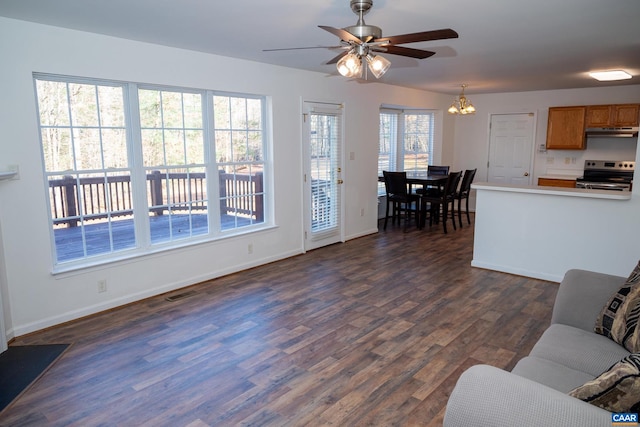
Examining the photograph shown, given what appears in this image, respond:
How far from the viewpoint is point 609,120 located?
672 centimetres

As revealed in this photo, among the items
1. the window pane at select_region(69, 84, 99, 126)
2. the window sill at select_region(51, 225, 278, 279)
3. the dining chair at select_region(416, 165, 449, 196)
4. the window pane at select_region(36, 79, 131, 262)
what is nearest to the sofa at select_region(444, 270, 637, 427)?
the window sill at select_region(51, 225, 278, 279)

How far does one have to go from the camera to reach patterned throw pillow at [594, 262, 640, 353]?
6.78ft

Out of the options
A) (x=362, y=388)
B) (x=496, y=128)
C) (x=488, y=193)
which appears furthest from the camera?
(x=496, y=128)

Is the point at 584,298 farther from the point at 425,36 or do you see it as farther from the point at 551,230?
the point at 551,230

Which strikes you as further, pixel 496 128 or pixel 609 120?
pixel 496 128

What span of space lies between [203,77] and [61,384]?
3056 mm

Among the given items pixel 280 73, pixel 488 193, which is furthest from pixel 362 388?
pixel 280 73

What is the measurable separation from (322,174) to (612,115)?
493 centimetres

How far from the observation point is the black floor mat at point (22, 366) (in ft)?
8.41

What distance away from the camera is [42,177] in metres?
3.32

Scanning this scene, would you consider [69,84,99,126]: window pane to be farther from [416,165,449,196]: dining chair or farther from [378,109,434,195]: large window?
[378,109,434,195]: large window

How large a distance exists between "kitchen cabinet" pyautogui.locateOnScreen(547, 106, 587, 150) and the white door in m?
0.46

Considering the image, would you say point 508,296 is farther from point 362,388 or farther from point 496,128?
point 496,128

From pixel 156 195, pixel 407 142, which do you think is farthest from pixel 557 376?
pixel 407 142
